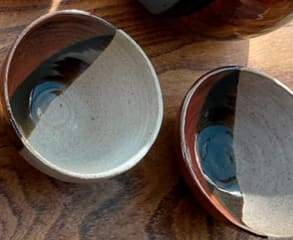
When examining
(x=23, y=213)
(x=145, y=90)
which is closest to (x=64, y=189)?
(x=23, y=213)

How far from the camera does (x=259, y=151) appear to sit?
4.06ft

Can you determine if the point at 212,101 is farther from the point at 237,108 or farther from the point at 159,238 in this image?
the point at 159,238

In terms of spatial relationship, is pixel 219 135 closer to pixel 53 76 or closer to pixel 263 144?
pixel 263 144

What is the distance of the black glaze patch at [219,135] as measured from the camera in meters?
1.20

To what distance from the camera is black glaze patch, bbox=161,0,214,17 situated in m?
1.13

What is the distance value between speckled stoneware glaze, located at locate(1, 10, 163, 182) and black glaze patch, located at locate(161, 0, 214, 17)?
0.08m

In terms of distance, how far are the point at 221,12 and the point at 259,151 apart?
0.79 ft

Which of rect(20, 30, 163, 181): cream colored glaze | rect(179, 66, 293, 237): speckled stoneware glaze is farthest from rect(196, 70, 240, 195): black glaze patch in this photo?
rect(20, 30, 163, 181): cream colored glaze

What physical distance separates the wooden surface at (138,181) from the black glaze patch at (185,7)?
0.23 feet

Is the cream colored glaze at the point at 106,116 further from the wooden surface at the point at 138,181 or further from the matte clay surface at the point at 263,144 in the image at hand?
the matte clay surface at the point at 263,144

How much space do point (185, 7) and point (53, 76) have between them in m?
0.22

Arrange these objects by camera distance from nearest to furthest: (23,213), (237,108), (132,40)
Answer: (23,213)
(132,40)
(237,108)

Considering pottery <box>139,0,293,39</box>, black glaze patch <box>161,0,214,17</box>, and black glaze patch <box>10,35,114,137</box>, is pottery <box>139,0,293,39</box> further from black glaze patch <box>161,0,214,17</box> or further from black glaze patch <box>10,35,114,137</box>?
black glaze patch <box>10,35,114,137</box>

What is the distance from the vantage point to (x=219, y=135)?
124 centimetres
